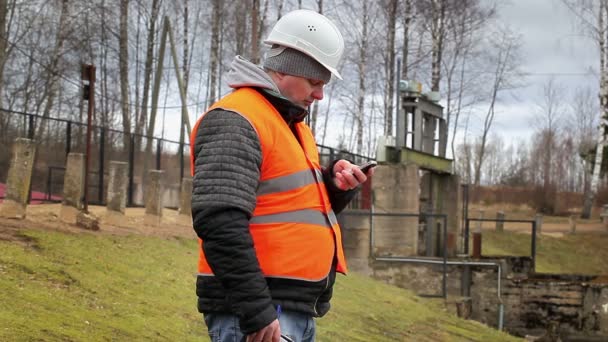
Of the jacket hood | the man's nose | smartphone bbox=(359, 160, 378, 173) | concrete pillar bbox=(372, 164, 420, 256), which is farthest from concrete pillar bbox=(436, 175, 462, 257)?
the jacket hood

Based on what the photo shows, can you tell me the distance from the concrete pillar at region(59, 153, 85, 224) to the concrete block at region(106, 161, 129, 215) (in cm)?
133

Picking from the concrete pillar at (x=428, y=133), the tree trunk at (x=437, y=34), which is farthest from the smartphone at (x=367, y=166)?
the tree trunk at (x=437, y=34)

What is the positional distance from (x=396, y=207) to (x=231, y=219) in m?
20.6

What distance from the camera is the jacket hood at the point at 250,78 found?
4316 millimetres

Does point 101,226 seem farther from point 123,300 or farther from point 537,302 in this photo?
point 537,302

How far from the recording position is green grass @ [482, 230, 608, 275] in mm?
34438

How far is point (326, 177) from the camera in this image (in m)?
4.64

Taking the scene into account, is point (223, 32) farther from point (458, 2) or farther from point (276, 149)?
point (276, 149)

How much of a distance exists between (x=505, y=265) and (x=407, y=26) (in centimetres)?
1491

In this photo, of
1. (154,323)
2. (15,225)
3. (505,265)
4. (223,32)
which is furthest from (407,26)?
(154,323)

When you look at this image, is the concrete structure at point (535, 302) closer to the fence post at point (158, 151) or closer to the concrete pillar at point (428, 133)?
the concrete pillar at point (428, 133)

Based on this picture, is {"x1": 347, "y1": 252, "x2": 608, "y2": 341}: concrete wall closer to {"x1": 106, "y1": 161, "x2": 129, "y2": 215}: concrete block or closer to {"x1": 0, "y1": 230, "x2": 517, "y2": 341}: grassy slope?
{"x1": 0, "y1": 230, "x2": 517, "y2": 341}: grassy slope

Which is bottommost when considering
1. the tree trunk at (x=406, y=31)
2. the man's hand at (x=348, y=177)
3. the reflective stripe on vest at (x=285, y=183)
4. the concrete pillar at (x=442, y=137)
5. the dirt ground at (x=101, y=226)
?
the dirt ground at (x=101, y=226)

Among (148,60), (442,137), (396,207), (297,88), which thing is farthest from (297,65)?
(148,60)
